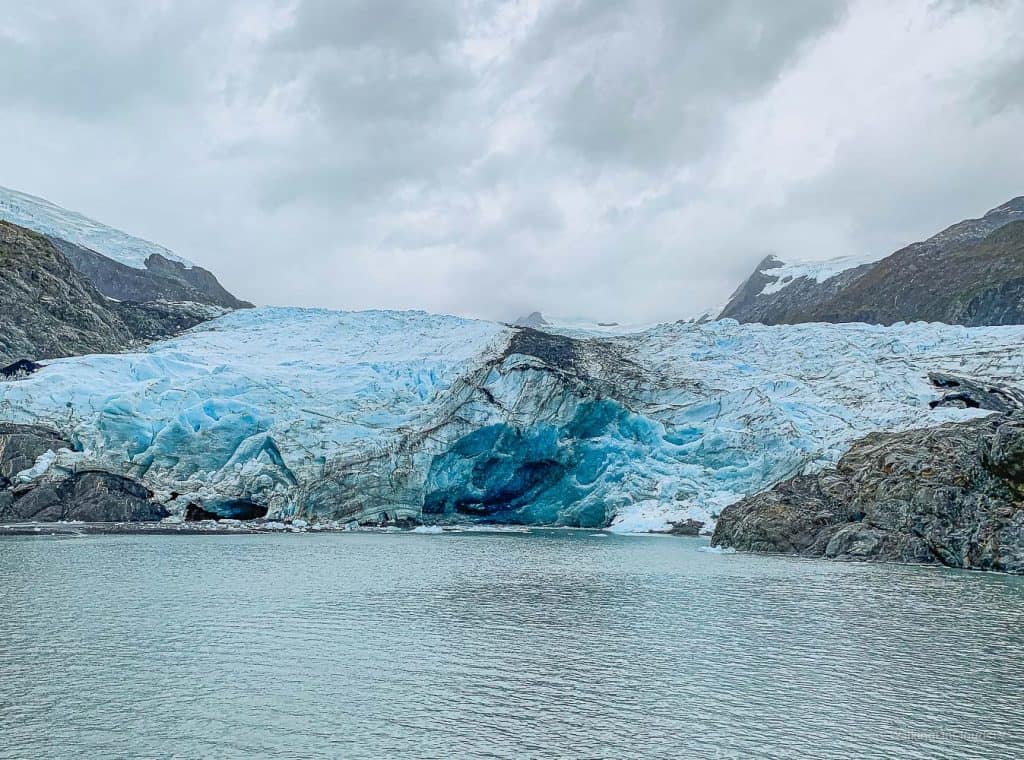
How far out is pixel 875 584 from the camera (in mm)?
21516

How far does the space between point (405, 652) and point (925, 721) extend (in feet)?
23.8

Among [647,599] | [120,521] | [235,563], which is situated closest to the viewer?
[647,599]

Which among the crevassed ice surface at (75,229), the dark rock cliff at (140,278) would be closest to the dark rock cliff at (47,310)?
the dark rock cliff at (140,278)

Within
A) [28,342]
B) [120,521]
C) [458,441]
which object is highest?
[28,342]

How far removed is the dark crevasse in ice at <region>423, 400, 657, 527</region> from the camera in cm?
4447

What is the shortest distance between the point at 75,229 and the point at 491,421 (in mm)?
60316

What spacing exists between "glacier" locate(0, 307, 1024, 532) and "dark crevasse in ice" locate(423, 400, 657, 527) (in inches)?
3.5

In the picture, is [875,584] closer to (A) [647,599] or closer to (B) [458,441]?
(A) [647,599]

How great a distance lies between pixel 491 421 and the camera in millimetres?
44156

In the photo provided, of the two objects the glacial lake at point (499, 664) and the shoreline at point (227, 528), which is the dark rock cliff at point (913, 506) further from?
Result: the shoreline at point (227, 528)

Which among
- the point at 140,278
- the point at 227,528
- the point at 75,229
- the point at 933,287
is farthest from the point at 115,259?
the point at 933,287

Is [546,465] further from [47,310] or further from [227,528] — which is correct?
[47,310]

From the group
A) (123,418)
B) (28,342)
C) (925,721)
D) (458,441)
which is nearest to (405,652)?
(925,721)

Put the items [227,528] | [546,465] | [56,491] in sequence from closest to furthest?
[56,491]
[227,528]
[546,465]
